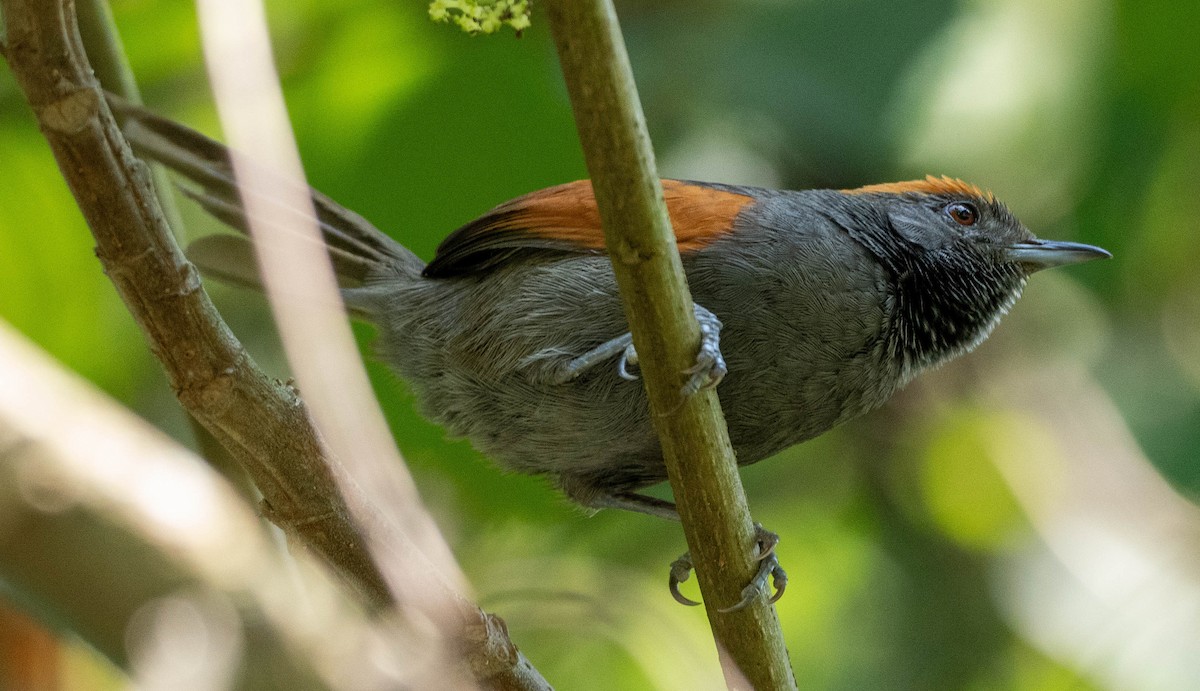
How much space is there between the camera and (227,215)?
4047mm

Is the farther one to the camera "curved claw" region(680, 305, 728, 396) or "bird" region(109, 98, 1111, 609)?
"bird" region(109, 98, 1111, 609)

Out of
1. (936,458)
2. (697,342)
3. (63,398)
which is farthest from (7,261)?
(936,458)

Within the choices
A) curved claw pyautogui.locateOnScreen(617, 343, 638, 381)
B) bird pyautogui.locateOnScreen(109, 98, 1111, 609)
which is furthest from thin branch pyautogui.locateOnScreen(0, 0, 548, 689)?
bird pyautogui.locateOnScreen(109, 98, 1111, 609)

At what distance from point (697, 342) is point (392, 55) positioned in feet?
7.83

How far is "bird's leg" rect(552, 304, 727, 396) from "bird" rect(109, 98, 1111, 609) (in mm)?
11

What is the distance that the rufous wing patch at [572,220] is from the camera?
3.60 meters

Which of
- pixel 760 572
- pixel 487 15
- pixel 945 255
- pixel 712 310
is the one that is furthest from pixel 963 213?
pixel 487 15

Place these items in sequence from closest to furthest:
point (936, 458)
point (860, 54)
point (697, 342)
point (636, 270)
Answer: point (636, 270) → point (697, 342) → point (860, 54) → point (936, 458)

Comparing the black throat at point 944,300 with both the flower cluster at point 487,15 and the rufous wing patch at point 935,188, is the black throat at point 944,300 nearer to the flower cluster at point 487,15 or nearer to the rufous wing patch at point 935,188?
the rufous wing patch at point 935,188

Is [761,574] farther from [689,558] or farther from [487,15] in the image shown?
[487,15]

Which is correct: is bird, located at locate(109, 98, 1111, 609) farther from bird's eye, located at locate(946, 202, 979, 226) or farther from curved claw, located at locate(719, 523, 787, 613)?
curved claw, located at locate(719, 523, 787, 613)

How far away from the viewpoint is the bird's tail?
12.0 ft

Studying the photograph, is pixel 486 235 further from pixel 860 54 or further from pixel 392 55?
pixel 860 54

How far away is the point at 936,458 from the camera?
5.08 meters
